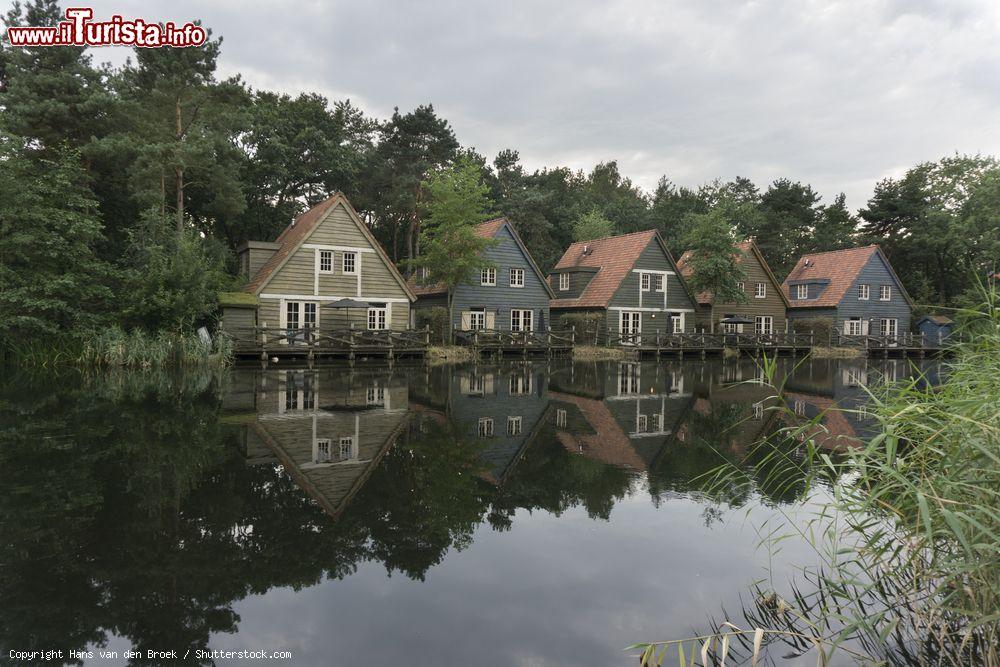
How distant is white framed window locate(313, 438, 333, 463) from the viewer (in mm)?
8352

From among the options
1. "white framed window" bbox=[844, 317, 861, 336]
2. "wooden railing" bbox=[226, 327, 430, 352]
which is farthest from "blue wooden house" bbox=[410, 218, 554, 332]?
"white framed window" bbox=[844, 317, 861, 336]

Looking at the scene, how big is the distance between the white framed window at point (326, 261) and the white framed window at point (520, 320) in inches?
477

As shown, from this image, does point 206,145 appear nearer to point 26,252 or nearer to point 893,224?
point 26,252

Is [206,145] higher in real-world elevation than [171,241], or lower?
higher

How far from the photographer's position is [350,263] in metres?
31.4

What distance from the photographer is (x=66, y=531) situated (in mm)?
5414

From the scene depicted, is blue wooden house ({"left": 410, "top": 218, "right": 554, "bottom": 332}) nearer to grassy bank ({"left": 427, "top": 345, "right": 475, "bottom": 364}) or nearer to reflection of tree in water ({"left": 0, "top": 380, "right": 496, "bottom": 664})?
grassy bank ({"left": 427, "top": 345, "right": 475, "bottom": 364})

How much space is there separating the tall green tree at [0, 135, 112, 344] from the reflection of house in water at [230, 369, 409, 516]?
9.48 meters

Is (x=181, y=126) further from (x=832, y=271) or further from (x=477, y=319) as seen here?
(x=832, y=271)

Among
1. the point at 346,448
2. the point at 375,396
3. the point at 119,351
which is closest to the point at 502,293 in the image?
the point at 119,351

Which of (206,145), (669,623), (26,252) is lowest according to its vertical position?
(669,623)

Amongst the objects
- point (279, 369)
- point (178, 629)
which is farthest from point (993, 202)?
point (178, 629)

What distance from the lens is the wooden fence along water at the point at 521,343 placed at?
1076 inches

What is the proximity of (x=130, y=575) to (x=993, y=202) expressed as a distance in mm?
58851
